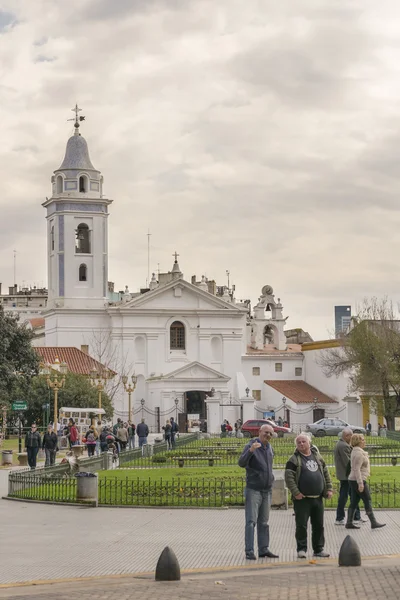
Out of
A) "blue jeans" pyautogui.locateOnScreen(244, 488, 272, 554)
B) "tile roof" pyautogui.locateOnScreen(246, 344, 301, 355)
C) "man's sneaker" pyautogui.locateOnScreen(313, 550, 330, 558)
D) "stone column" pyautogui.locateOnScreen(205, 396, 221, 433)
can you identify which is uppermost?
"tile roof" pyautogui.locateOnScreen(246, 344, 301, 355)

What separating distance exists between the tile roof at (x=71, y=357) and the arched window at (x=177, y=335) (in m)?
9.41

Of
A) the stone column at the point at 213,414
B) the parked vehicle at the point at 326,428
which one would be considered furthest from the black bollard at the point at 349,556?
the stone column at the point at 213,414

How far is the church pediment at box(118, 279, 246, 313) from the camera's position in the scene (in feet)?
285

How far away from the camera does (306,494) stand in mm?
15789

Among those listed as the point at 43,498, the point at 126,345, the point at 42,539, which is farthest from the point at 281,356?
the point at 42,539

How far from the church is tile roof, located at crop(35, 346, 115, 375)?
443cm

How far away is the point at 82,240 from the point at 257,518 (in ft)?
237

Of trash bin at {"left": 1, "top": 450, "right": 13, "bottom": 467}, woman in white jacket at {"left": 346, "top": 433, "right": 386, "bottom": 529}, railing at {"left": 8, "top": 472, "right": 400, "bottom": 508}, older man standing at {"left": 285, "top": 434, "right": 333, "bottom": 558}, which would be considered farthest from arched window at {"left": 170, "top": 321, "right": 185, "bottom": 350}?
older man standing at {"left": 285, "top": 434, "right": 333, "bottom": 558}

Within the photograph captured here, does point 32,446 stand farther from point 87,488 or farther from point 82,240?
point 82,240

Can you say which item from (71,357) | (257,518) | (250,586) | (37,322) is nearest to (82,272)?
(71,357)

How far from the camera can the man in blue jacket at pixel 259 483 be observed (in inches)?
634

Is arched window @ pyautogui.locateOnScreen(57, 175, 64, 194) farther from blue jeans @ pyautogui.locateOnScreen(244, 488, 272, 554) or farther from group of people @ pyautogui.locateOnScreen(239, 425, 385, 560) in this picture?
blue jeans @ pyautogui.locateOnScreen(244, 488, 272, 554)

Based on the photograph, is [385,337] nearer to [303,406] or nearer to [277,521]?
[303,406]

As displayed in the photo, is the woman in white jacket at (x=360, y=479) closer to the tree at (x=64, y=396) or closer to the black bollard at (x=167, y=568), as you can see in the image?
the black bollard at (x=167, y=568)
